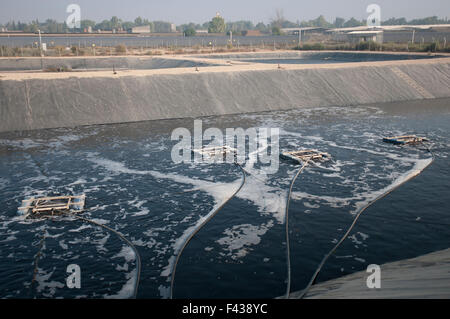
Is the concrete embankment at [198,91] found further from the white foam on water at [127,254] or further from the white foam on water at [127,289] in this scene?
the white foam on water at [127,289]

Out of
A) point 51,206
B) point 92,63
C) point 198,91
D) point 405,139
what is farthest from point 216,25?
point 51,206

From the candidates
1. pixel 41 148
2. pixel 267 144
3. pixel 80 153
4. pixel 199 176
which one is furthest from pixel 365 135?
pixel 41 148

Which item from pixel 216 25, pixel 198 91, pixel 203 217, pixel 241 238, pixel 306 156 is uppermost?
pixel 216 25

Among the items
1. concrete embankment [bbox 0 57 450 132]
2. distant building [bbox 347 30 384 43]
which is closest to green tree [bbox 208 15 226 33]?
distant building [bbox 347 30 384 43]

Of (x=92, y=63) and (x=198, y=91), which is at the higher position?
(x=92, y=63)

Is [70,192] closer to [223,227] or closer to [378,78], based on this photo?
[223,227]

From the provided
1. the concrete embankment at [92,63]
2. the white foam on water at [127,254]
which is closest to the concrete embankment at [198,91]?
the concrete embankment at [92,63]

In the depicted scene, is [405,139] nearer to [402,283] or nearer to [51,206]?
[402,283]
